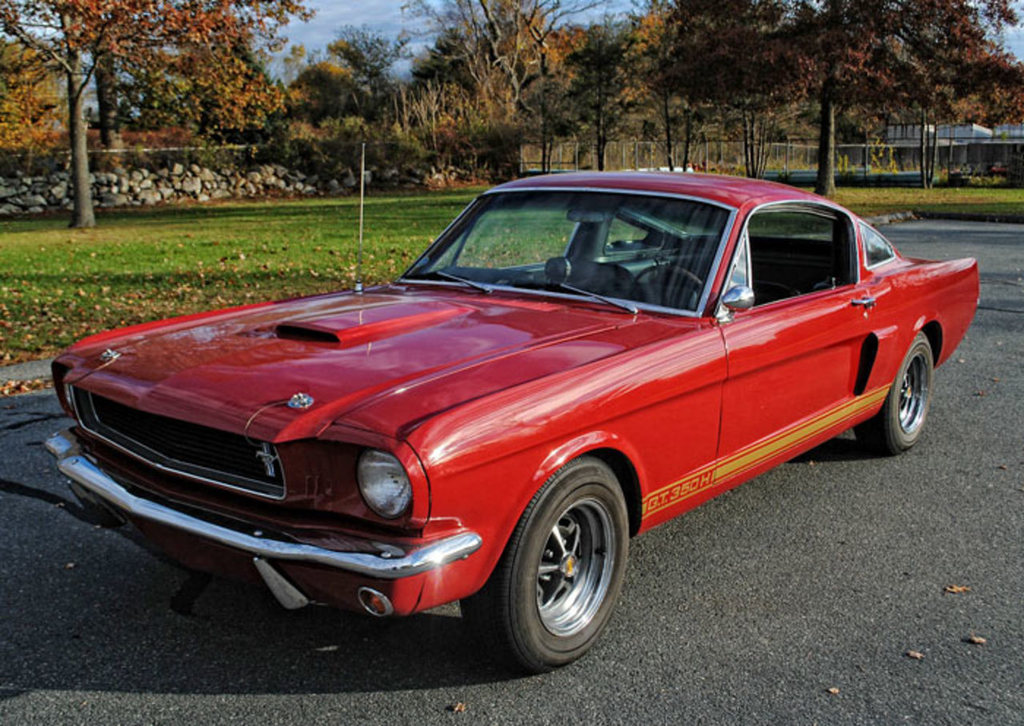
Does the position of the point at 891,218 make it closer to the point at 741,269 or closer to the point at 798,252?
the point at 798,252

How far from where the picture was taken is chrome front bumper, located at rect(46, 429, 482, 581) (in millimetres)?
2557

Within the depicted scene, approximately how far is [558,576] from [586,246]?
1.64 m

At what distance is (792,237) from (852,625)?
2464 mm

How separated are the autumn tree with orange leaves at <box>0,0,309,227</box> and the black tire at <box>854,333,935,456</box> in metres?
16.3

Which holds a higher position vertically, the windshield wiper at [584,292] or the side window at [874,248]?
the side window at [874,248]

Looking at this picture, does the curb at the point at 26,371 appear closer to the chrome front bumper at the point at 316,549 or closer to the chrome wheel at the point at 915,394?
the chrome front bumper at the point at 316,549

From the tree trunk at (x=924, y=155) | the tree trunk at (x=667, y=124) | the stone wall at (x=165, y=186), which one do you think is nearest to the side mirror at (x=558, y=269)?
the stone wall at (x=165, y=186)

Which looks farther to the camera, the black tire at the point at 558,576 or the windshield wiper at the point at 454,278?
the windshield wiper at the point at 454,278

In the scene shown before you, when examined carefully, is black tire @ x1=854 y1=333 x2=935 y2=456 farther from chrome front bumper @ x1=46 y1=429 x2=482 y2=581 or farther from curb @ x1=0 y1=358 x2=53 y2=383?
curb @ x1=0 y1=358 x2=53 y2=383

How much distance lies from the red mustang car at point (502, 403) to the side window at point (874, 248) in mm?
123

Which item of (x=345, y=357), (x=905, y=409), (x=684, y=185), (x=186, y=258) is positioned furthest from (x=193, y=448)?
(x=186, y=258)

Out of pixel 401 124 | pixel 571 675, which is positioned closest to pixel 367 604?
pixel 571 675

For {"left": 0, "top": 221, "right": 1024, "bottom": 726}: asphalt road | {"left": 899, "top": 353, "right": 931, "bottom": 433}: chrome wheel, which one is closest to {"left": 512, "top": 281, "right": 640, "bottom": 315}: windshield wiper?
{"left": 0, "top": 221, "right": 1024, "bottom": 726}: asphalt road

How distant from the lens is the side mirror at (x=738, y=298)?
3.71 metres
